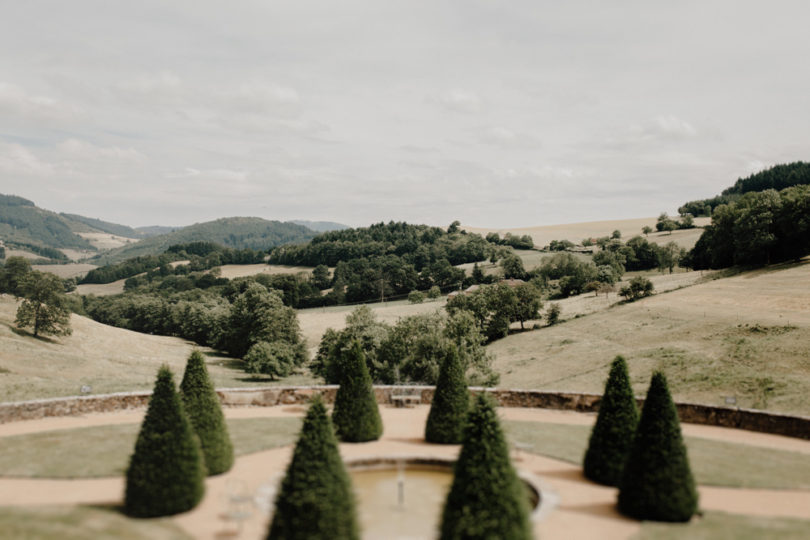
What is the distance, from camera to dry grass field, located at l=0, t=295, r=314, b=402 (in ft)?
108

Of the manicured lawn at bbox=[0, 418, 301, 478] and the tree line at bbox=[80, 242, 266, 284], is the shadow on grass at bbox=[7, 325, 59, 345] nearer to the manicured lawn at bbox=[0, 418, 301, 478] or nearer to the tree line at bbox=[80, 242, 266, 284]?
the manicured lawn at bbox=[0, 418, 301, 478]

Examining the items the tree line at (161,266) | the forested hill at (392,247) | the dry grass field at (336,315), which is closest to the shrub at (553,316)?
the dry grass field at (336,315)

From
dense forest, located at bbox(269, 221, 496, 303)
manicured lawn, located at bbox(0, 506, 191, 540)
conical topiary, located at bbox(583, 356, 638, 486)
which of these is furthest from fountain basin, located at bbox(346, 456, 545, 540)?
dense forest, located at bbox(269, 221, 496, 303)

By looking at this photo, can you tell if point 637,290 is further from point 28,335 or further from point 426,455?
point 28,335

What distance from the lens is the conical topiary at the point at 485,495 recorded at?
9070 millimetres

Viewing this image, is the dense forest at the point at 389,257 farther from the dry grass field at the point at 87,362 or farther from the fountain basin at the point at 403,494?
the fountain basin at the point at 403,494

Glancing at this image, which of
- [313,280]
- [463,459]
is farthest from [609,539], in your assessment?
[313,280]

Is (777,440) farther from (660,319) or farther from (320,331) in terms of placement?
(320,331)

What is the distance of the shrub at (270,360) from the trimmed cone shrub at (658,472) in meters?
41.8

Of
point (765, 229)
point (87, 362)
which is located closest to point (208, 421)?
point (87, 362)

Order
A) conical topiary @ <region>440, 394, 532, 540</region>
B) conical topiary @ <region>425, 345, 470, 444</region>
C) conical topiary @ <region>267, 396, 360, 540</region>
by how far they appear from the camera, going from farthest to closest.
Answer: conical topiary @ <region>425, 345, 470, 444</region> < conical topiary @ <region>440, 394, 532, 540</region> < conical topiary @ <region>267, 396, 360, 540</region>

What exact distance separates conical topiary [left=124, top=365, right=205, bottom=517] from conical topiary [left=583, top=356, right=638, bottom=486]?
10.5 metres

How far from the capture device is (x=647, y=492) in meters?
12.2

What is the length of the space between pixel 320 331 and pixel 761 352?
189 ft
